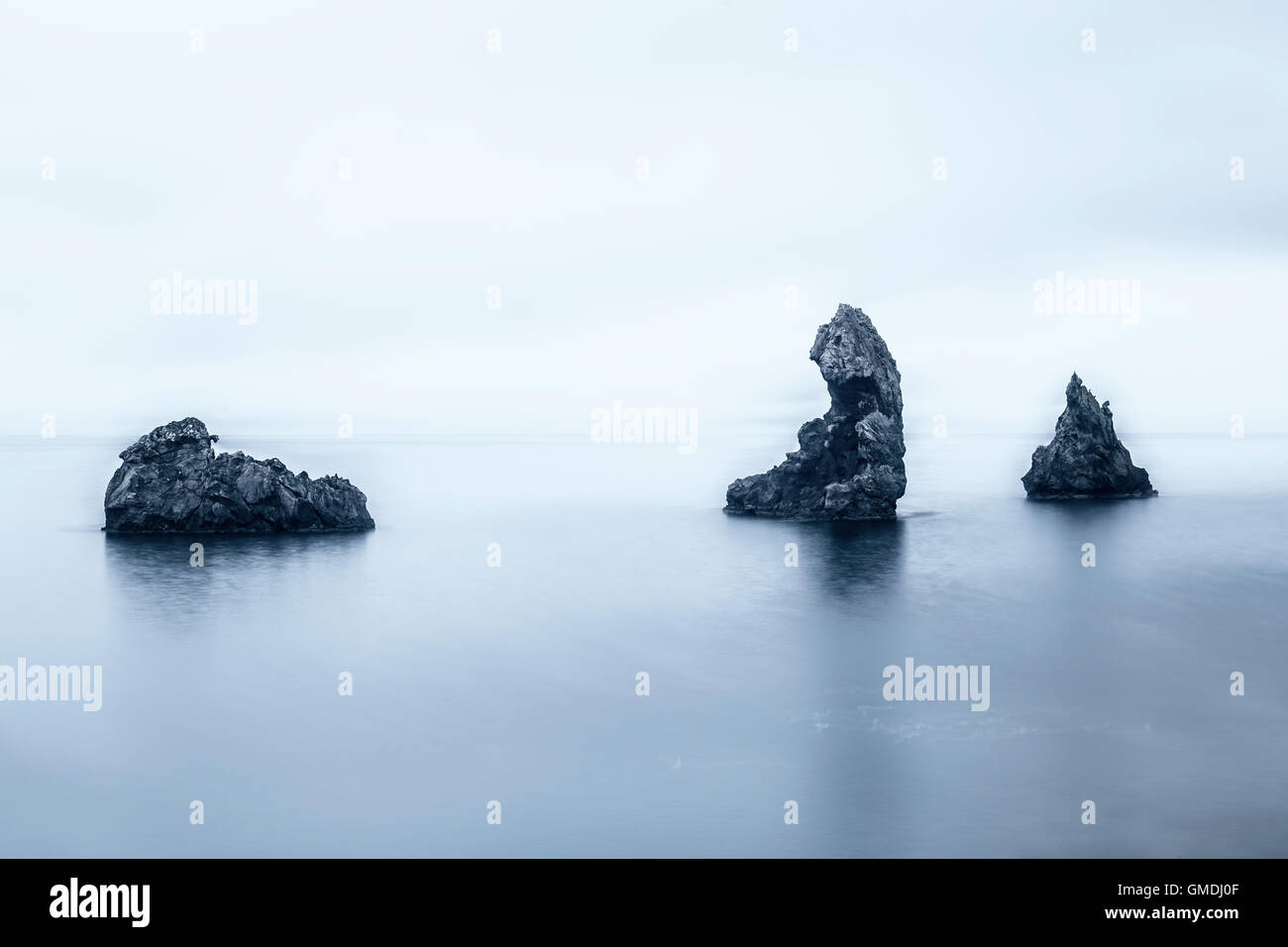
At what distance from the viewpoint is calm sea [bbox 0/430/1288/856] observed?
28.1 meters

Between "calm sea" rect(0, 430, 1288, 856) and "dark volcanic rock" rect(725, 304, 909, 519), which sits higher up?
"dark volcanic rock" rect(725, 304, 909, 519)

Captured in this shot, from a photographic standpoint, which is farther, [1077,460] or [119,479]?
[1077,460]

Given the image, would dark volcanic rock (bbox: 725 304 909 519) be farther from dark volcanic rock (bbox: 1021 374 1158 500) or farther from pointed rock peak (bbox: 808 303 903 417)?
dark volcanic rock (bbox: 1021 374 1158 500)

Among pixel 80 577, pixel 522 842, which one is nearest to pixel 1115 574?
pixel 522 842

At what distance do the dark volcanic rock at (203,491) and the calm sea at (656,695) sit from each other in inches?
68.0

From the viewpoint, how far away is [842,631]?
50.5 meters

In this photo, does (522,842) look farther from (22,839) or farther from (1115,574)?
(1115,574)

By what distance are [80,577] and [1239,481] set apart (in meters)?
134

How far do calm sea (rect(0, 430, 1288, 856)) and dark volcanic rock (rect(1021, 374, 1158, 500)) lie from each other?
7.89 meters

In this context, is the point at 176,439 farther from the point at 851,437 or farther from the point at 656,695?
the point at 851,437

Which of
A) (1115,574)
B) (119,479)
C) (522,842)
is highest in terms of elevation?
(119,479)
